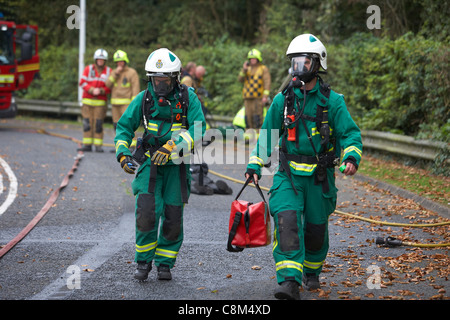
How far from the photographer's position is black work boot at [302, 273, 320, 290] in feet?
19.1

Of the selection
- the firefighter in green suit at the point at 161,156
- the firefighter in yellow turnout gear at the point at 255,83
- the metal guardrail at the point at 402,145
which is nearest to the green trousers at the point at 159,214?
the firefighter in green suit at the point at 161,156

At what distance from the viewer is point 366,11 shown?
72.7 feet

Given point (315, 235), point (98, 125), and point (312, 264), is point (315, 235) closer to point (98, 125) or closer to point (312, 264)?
point (312, 264)

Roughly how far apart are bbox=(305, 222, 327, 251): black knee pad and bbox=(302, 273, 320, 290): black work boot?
251mm

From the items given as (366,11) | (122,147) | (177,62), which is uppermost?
(366,11)

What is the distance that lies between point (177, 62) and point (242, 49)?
15.5 meters

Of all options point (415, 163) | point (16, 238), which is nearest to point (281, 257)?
point (16, 238)

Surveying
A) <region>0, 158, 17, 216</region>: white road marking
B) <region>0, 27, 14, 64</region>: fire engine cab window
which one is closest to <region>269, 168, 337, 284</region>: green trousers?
<region>0, 158, 17, 216</region>: white road marking

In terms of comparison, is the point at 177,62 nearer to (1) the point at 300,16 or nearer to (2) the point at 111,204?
(2) the point at 111,204

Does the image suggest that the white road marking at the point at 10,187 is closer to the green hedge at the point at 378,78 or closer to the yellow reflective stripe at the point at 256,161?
the yellow reflective stripe at the point at 256,161

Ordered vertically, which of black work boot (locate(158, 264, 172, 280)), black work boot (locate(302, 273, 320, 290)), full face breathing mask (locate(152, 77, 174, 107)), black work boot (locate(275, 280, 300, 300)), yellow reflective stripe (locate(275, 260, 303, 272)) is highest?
full face breathing mask (locate(152, 77, 174, 107))

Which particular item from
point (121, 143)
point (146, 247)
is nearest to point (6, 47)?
point (121, 143)

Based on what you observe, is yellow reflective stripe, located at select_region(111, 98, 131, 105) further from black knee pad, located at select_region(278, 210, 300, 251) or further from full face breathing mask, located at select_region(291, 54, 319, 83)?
black knee pad, located at select_region(278, 210, 300, 251)

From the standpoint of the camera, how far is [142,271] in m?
6.09
